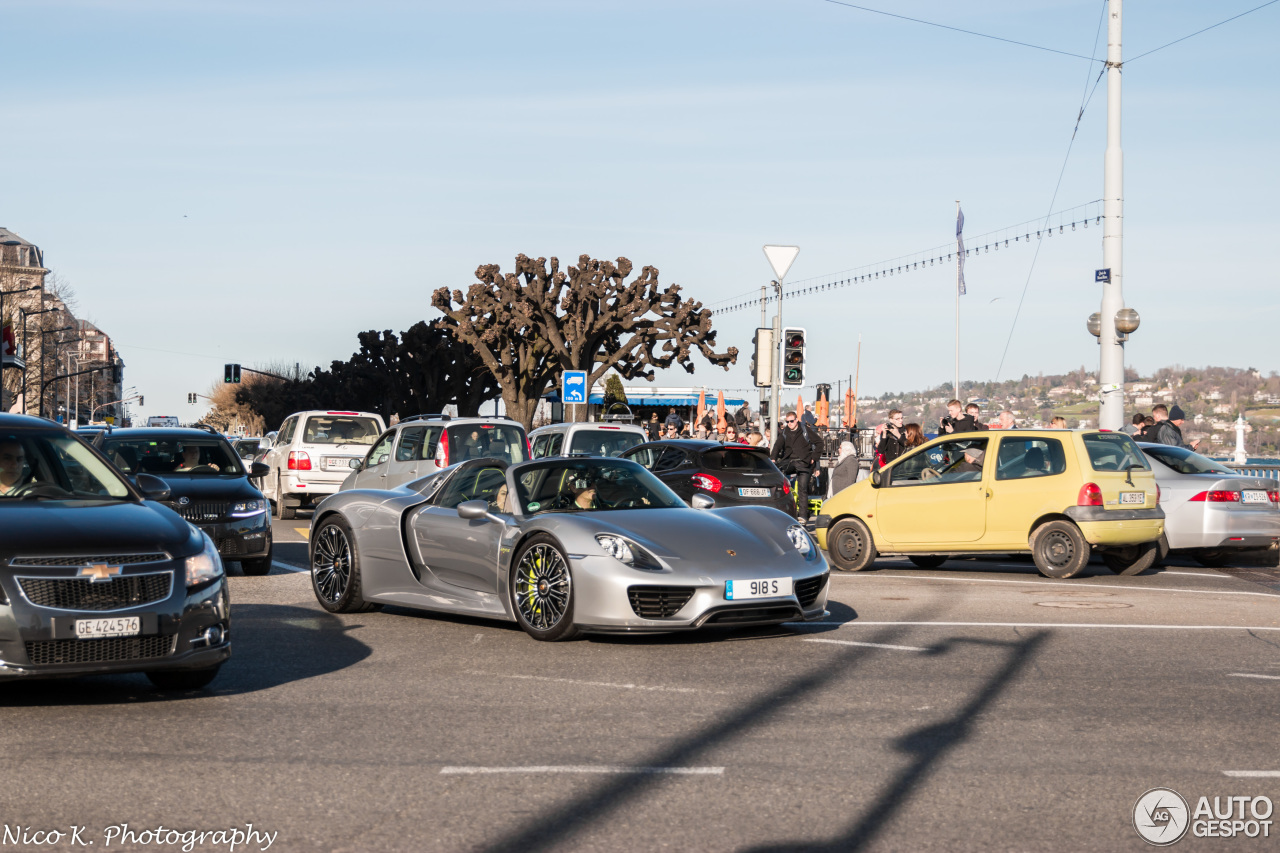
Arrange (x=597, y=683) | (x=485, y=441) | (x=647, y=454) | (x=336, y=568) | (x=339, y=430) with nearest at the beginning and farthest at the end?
(x=597, y=683) → (x=336, y=568) → (x=647, y=454) → (x=485, y=441) → (x=339, y=430)

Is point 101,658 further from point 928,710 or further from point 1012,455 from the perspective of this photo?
point 1012,455

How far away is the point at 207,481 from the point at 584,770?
981cm

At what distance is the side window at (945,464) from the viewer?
50.0 feet

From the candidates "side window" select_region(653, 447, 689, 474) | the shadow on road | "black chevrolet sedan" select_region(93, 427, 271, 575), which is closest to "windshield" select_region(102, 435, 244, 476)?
"black chevrolet sedan" select_region(93, 427, 271, 575)

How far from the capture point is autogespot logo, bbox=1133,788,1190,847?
15.9ft

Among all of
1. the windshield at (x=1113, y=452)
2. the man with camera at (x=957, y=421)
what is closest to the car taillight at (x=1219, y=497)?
the windshield at (x=1113, y=452)

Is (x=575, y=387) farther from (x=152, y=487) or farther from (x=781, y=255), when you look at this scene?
(x=152, y=487)

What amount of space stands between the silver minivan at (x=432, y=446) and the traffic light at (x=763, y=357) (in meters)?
3.74

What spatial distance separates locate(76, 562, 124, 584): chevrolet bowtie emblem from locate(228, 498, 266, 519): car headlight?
739cm

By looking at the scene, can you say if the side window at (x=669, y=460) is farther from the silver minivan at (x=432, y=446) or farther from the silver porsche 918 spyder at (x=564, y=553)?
the silver porsche 918 spyder at (x=564, y=553)

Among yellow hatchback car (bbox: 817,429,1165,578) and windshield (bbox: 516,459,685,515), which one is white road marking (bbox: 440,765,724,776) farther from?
yellow hatchback car (bbox: 817,429,1165,578)

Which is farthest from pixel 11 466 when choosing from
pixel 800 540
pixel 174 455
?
pixel 174 455

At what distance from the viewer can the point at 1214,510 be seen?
1552 cm

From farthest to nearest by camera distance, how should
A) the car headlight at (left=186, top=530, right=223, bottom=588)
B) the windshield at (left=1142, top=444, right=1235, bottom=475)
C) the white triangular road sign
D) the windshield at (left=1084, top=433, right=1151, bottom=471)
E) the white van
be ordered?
the white van, the white triangular road sign, the windshield at (left=1142, top=444, right=1235, bottom=475), the windshield at (left=1084, top=433, right=1151, bottom=471), the car headlight at (left=186, top=530, right=223, bottom=588)
